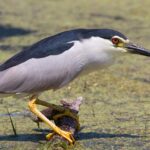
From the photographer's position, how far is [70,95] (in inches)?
238

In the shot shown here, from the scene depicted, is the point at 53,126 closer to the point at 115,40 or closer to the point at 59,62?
the point at 59,62

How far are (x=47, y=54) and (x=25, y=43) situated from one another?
346 centimetres

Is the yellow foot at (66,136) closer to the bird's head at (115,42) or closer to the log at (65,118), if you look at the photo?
the log at (65,118)

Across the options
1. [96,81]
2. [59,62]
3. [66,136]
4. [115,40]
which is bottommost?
[66,136]

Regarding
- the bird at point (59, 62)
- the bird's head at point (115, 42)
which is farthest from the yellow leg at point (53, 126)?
the bird's head at point (115, 42)

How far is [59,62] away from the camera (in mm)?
4594

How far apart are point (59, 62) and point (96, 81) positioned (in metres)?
1.89

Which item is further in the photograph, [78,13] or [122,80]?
[78,13]

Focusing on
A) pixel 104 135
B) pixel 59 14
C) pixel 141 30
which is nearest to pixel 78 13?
pixel 59 14

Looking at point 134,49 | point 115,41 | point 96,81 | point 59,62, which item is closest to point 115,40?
point 115,41

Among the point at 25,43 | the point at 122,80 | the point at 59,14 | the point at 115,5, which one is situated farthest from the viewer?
the point at 115,5

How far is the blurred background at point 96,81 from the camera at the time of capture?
15.7 ft

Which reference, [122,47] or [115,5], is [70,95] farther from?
[115,5]

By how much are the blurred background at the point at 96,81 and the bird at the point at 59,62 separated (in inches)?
13.3
